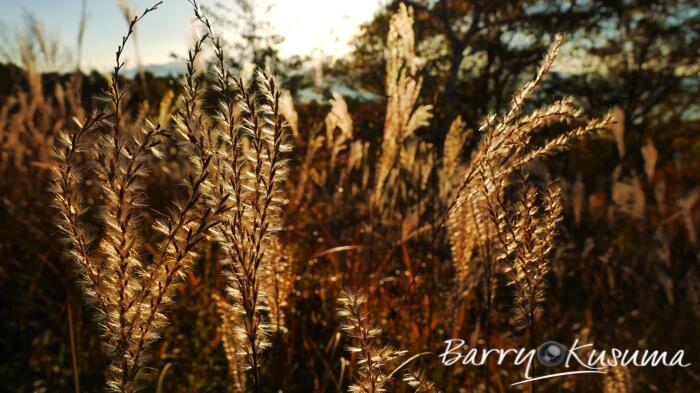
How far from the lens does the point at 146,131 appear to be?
686 millimetres

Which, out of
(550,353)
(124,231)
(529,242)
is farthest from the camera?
(550,353)

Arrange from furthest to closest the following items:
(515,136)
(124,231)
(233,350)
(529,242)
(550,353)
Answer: (550,353) < (233,350) < (515,136) < (529,242) < (124,231)

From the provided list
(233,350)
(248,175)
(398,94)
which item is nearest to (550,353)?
(398,94)

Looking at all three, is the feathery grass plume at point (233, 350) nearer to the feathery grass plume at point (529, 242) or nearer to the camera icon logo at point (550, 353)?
the feathery grass plume at point (529, 242)

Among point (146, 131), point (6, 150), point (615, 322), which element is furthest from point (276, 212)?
point (6, 150)

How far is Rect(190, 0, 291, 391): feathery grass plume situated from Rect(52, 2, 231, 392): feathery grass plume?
33 millimetres

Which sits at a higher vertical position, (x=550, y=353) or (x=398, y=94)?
(x=398, y=94)

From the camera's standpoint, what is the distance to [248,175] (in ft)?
2.43

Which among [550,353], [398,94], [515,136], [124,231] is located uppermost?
[398,94]

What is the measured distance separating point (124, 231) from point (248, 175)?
6.6 inches

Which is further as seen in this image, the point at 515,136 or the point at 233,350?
the point at 233,350

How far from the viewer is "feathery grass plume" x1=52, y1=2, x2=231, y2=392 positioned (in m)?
0.69

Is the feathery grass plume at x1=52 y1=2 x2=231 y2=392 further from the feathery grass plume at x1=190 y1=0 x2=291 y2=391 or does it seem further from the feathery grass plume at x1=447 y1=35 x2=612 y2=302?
the feathery grass plume at x1=447 y1=35 x2=612 y2=302

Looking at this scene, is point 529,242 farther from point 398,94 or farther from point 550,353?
point 550,353
